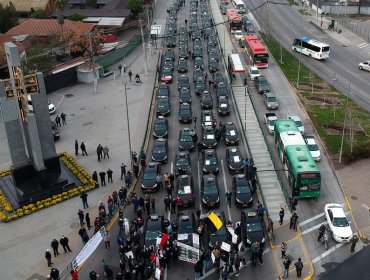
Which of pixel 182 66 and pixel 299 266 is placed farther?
pixel 182 66

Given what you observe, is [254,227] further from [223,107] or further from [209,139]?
[223,107]

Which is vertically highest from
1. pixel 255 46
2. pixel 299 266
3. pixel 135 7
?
pixel 135 7

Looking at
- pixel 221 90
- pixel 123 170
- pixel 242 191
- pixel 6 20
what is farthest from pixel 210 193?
pixel 6 20

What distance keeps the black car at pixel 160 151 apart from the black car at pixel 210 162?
12.3 ft

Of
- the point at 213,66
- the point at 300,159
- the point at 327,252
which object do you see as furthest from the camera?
the point at 213,66

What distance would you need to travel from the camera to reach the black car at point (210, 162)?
1624 inches

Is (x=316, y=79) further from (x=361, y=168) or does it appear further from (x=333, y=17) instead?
(x=333, y=17)

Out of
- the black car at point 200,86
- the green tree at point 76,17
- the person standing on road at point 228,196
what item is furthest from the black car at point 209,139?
the green tree at point 76,17

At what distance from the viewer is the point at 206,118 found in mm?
50500

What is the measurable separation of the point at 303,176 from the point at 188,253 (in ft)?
38.4

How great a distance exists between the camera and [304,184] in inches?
1469

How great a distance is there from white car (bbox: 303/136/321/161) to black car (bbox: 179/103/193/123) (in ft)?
43.3

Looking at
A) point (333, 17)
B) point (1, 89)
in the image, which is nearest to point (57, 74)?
point (1, 89)

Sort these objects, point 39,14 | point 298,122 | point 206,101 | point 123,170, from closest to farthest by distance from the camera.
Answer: point 123,170, point 298,122, point 206,101, point 39,14
